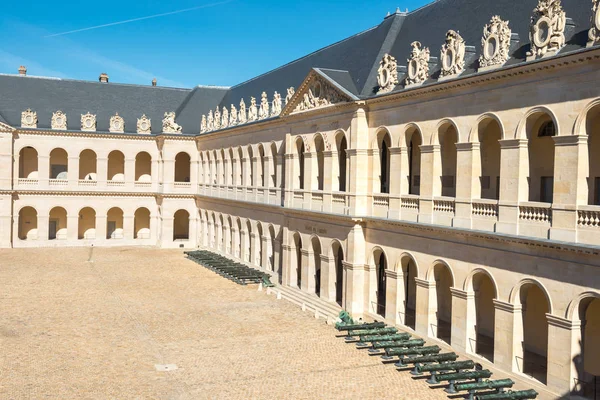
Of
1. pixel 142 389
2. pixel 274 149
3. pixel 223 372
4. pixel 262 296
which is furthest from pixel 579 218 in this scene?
pixel 274 149

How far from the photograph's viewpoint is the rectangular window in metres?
26.1

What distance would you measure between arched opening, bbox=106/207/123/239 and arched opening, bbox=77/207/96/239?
1601 millimetres

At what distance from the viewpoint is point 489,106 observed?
82.6ft

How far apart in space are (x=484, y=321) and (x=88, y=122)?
47.5 metres

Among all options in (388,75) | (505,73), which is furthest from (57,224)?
(505,73)

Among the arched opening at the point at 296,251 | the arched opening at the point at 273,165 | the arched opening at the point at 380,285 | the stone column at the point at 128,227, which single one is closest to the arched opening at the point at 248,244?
the arched opening at the point at 273,165

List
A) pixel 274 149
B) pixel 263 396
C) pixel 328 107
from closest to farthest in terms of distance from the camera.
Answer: pixel 263 396
pixel 328 107
pixel 274 149

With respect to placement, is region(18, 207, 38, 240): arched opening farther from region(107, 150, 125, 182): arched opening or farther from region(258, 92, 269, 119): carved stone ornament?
region(258, 92, 269, 119): carved stone ornament

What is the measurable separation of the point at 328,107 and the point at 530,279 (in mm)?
→ 16773

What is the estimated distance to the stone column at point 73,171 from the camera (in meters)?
63.7

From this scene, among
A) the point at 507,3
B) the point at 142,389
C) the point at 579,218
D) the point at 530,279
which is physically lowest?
the point at 142,389

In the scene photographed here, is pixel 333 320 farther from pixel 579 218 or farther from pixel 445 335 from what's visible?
pixel 579 218

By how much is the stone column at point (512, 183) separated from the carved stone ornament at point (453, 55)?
4.31 m

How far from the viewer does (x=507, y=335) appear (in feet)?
78.4
